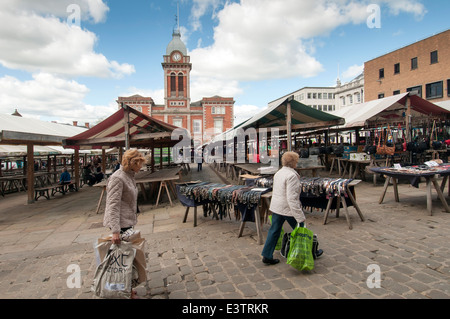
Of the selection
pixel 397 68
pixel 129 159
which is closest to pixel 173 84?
pixel 397 68

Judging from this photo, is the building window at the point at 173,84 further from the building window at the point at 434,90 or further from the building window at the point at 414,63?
the building window at the point at 434,90

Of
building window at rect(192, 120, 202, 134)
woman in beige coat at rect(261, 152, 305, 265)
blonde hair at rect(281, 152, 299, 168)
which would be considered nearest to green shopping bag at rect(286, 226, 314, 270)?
woman in beige coat at rect(261, 152, 305, 265)

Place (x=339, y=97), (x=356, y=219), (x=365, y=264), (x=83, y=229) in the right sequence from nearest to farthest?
1. (x=365, y=264)
2. (x=356, y=219)
3. (x=83, y=229)
4. (x=339, y=97)

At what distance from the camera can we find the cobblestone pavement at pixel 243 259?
266 cm

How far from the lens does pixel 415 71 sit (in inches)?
1048

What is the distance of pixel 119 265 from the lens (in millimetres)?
2238

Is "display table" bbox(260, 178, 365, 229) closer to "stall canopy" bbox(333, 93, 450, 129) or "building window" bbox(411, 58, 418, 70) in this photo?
"stall canopy" bbox(333, 93, 450, 129)

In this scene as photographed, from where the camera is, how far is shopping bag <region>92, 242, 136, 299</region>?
7.14 ft

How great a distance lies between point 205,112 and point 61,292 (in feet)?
153

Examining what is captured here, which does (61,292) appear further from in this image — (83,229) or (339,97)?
(339,97)

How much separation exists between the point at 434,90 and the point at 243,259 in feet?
103

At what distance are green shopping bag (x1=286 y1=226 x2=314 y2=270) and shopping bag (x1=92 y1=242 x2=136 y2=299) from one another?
5.92 feet

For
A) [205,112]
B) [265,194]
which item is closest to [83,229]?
[265,194]

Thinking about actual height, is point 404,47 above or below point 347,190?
above
